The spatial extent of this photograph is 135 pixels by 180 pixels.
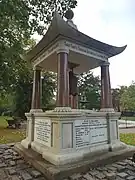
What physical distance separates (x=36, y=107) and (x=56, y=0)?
12.1 feet

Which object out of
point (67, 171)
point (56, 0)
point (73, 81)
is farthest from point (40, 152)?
point (56, 0)

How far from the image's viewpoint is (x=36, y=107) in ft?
20.7

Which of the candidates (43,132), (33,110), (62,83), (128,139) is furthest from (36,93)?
(128,139)

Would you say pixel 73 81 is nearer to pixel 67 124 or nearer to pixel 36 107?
pixel 36 107

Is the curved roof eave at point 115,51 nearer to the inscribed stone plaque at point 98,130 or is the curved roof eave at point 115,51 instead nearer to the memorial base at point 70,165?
the inscribed stone plaque at point 98,130

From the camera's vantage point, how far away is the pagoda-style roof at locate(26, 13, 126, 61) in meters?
4.52

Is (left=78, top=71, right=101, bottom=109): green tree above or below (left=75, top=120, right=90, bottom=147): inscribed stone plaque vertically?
above

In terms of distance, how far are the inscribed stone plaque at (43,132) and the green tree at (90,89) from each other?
59.1ft

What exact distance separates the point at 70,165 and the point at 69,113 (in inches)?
46.9

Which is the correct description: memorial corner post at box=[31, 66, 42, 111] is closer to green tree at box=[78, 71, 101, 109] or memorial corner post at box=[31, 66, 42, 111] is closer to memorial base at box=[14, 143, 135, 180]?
memorial base at box=[14, 143, 135, 180]

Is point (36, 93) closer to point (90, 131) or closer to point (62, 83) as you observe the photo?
point (62, 83)

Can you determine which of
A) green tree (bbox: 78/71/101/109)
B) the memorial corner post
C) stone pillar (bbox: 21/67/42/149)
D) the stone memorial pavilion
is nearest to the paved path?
the stone memorial pavilion

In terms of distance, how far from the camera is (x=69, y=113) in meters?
4.32

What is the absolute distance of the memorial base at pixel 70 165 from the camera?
145 inches
